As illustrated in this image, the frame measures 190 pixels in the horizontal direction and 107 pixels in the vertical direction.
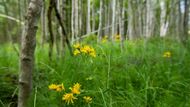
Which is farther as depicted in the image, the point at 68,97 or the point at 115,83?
the point at 115,83

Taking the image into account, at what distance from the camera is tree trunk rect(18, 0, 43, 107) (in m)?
1.78

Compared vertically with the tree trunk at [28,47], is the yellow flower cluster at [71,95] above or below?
below

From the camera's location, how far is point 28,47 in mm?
1808

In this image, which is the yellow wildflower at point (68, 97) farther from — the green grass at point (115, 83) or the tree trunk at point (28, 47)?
the tree trunk at point (28, 47)

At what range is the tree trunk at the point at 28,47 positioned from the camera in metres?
1.78

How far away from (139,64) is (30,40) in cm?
146

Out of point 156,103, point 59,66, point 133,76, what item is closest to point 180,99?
point 156,103

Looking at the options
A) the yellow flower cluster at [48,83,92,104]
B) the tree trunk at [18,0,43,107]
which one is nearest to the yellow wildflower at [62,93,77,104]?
the yellow flower cluster at [48,83,92,104]

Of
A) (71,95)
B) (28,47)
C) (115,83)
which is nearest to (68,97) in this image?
(71,95)

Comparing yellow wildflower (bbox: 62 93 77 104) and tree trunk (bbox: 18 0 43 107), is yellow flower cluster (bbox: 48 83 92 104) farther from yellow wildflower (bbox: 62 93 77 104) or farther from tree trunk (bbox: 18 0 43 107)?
tree trunk (bbox: 18 0 43 107)

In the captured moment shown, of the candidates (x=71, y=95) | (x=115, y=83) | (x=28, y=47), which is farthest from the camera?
(x=115, y=83)

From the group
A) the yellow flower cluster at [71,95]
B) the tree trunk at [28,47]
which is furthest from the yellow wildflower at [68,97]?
the tree trunk at [28,47]

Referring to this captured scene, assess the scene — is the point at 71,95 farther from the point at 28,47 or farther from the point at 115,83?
the point at 115,83

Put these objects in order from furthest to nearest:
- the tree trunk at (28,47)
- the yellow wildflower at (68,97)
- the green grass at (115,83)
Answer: the green grass at (115,83)
the yellow wildflower at (68,97)
the tree trunk at (28,47)
